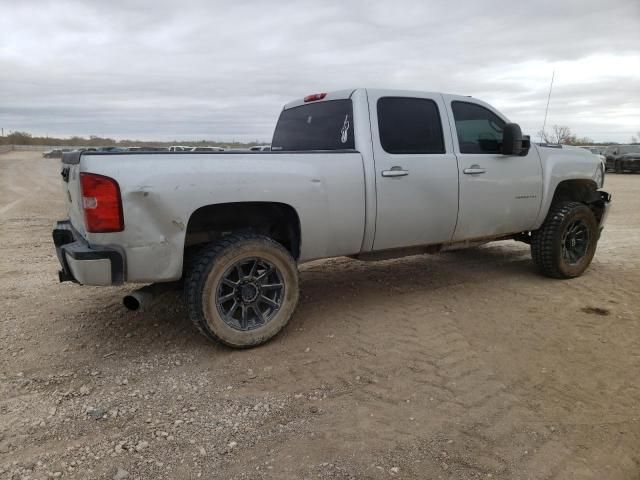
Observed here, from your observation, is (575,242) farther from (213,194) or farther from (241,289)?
(213,194)

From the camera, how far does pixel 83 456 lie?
268 centimetres

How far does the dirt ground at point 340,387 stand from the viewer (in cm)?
265

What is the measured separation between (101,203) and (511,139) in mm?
3727

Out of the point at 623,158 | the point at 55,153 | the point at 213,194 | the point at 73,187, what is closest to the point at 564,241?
the point at 213,194

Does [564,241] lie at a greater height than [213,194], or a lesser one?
lesser

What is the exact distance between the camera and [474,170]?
16.1 ft

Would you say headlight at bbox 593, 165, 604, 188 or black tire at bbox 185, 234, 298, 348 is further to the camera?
headlight at bbox 593, 165, 604, 188

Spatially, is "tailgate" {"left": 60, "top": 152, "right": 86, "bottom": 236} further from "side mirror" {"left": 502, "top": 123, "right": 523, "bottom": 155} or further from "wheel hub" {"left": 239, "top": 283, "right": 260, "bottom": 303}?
"side mirror" {"left": 502, "top": 123, "right": 523, "bottom": 155}

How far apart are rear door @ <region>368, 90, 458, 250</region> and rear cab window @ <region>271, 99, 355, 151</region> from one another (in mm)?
248

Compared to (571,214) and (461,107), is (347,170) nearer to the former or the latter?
(461,107)

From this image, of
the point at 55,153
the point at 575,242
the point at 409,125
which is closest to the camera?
the point at 409,125

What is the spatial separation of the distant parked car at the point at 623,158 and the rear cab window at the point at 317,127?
2632cm

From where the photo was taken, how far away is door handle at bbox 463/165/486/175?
485cm

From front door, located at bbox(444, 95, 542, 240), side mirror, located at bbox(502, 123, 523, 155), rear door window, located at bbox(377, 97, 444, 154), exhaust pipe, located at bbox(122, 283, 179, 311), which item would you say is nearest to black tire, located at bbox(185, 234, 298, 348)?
exhaust pipe, located at bbox(122, 283, 179, 311)
